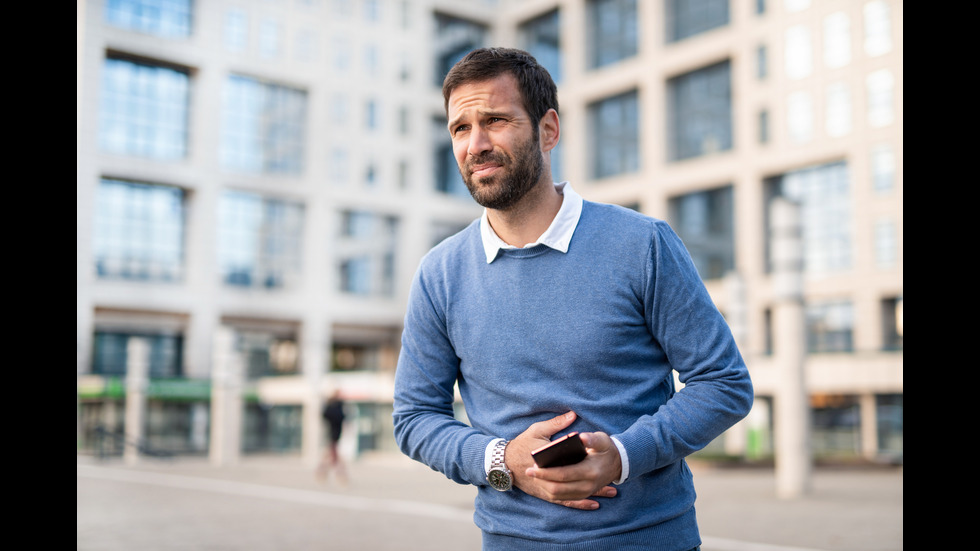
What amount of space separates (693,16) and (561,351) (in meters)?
47.4

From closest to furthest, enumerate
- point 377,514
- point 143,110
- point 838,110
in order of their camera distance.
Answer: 1. point 377,514
2. point 838,110
3. point 143,110

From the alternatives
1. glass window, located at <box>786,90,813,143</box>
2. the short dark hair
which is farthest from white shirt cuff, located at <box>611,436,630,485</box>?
glass window, located at <box>786,90,813,143</box>

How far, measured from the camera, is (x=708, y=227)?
153 ft

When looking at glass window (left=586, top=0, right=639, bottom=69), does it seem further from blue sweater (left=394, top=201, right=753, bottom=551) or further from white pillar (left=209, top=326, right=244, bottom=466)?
blue sweater (left=394, top=201, right=753, bottom=551)

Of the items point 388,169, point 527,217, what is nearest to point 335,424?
point 527,217

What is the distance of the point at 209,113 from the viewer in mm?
56688

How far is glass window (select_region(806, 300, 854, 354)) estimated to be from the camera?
3944cm

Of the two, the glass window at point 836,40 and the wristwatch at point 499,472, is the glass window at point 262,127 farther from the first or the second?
the wristwatch at point 499,472

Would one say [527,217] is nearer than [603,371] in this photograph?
No

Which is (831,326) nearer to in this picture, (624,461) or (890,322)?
(890,322)

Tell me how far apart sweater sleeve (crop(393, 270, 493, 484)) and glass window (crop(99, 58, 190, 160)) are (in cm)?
5574

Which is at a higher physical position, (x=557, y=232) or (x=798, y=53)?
(x=798, y=53)

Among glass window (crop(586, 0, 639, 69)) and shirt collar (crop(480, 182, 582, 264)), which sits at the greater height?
glass window (crop(586, 0, 639, 69))

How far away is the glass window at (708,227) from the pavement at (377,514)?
24510mm
